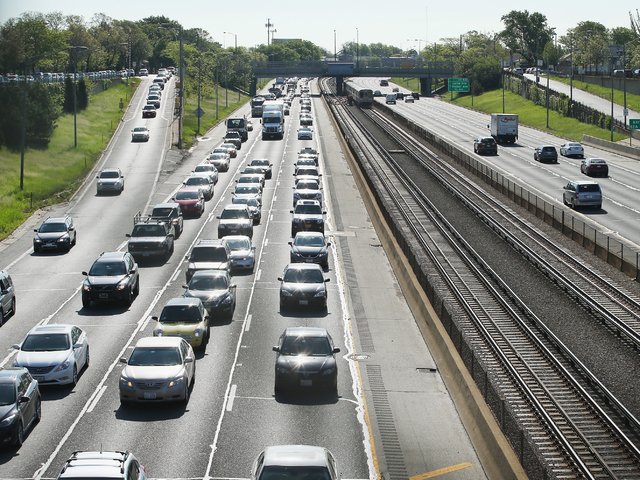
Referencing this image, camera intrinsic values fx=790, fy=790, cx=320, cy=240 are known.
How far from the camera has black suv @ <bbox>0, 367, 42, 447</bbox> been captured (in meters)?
16.2

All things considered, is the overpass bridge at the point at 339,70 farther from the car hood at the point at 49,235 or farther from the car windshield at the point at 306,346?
the car windshield at the point at 306,346

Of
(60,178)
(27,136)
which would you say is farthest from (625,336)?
(27,136)

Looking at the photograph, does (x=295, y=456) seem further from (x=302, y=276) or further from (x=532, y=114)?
(x=532, y=114)

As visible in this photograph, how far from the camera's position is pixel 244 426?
59.9ft

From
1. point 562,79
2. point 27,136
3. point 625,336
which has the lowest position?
point 625,336

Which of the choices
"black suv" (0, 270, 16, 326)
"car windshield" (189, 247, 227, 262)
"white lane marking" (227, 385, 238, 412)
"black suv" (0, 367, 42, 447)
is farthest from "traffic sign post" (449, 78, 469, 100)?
"black suv" (0, 367, 42, 447)

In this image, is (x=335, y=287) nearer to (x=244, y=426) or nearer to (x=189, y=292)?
(x=189, y=292)

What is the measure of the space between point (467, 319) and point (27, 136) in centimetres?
5855

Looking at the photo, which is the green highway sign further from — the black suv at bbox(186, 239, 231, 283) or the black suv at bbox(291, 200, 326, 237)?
the black suv at bbox(186, 239, 231, 283)

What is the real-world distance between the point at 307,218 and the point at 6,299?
708 inches

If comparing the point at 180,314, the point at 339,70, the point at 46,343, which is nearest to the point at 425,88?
the point at 339,70

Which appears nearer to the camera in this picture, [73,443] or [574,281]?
[73,443]

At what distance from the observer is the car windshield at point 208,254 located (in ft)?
105

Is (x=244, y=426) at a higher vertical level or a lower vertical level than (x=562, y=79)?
lower
